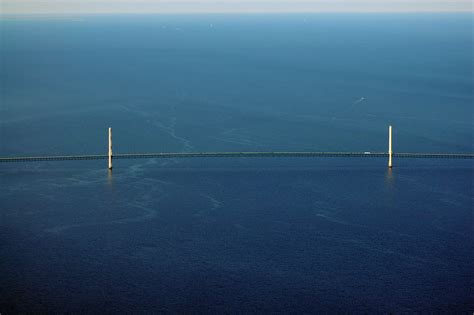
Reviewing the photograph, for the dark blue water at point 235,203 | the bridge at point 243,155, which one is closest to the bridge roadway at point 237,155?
the bridge at point 243,155

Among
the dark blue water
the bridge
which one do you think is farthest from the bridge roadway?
the dark blue water

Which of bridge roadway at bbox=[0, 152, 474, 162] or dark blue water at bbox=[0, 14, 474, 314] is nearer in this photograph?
dark blue water at bbox=[0, 14, 474, 314]

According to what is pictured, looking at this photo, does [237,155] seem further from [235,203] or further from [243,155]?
[235,203]

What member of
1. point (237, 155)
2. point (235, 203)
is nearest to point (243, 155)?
point (237, 155)

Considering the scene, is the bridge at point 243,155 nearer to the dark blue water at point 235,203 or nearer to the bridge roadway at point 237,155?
the bridge roadway at point 237,155

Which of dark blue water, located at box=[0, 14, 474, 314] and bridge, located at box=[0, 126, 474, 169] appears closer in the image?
dark blue water, located at box=[0, 14, 474, 314]

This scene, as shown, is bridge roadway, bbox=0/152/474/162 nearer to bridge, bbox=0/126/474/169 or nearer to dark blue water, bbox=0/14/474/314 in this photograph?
bridge, bbox=0/126/474/169

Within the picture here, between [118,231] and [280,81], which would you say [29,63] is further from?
[118,231]

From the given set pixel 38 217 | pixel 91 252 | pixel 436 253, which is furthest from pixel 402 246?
pixel 38 217
